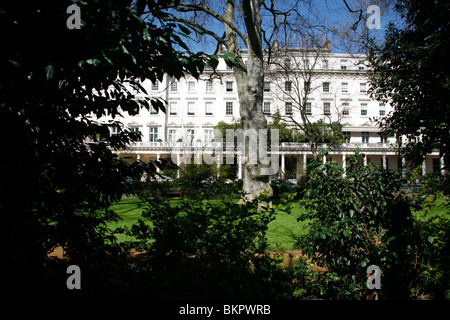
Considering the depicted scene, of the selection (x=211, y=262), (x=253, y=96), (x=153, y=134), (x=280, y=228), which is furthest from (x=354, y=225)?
(x=153, y=134)

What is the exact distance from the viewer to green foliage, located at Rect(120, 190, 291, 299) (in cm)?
268

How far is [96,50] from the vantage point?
1.99m

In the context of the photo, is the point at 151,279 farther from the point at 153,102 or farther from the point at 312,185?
the point at 312,185

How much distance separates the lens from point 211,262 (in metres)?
2.95

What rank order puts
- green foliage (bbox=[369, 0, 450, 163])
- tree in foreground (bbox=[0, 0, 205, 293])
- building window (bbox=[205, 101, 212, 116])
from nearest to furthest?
tree in foreground (bbox=[0, 0, 205, 293]) < green foliage (bbox=[369, 0, 450, 163]) < building window (bbox=[205, 101, 212, 116])

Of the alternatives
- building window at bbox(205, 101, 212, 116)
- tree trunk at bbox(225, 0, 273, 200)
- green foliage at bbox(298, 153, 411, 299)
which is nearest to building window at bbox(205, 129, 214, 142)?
building window at bbox(205, 101, 212, 116)

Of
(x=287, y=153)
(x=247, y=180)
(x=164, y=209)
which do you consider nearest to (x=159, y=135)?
→ (x=287, y=153)

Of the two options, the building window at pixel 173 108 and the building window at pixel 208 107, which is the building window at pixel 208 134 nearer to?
the building window at pixel 208 107

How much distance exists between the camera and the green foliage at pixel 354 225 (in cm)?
312

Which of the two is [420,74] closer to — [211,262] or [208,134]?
[211,262]

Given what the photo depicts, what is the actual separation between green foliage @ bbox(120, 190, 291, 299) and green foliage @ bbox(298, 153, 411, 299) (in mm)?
616

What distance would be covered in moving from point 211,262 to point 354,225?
1.65m

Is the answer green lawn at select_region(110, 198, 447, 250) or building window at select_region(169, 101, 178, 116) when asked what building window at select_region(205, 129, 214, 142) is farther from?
green lawn at select_region(110, 198, 447, 250)
